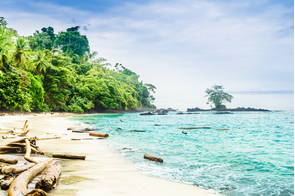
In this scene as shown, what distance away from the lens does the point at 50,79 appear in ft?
124

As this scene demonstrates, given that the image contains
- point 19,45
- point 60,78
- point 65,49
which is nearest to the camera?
point 19,45

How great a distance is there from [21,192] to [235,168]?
5.21 meters

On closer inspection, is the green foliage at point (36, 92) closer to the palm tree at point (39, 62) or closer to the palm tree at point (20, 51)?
the palm tree at point (39, 62)

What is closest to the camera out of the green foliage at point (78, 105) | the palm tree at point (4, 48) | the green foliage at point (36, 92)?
the palm tree at point (4, 48)

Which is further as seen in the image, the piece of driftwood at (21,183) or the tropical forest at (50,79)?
the tropical forest at (50,79)

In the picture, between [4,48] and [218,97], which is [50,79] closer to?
[4,48]

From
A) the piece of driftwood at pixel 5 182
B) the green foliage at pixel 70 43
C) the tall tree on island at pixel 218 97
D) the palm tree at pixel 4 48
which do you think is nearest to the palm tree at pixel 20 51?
the palm tree at pixel 4 48

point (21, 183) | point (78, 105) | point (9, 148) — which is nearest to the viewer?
point (21, 183)

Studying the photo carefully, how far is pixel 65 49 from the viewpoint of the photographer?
6681cm

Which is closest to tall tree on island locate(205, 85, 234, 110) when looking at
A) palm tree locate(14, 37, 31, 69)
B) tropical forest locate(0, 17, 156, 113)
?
tropical forest locate(0, 17, 156, 113)

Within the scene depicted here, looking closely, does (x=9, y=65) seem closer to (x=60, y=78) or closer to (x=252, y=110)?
(x=60, y=78)

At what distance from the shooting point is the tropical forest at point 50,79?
66.3 feet

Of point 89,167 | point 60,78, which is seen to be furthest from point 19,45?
point 89,167

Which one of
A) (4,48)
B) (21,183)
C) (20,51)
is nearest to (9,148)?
(21,183)
